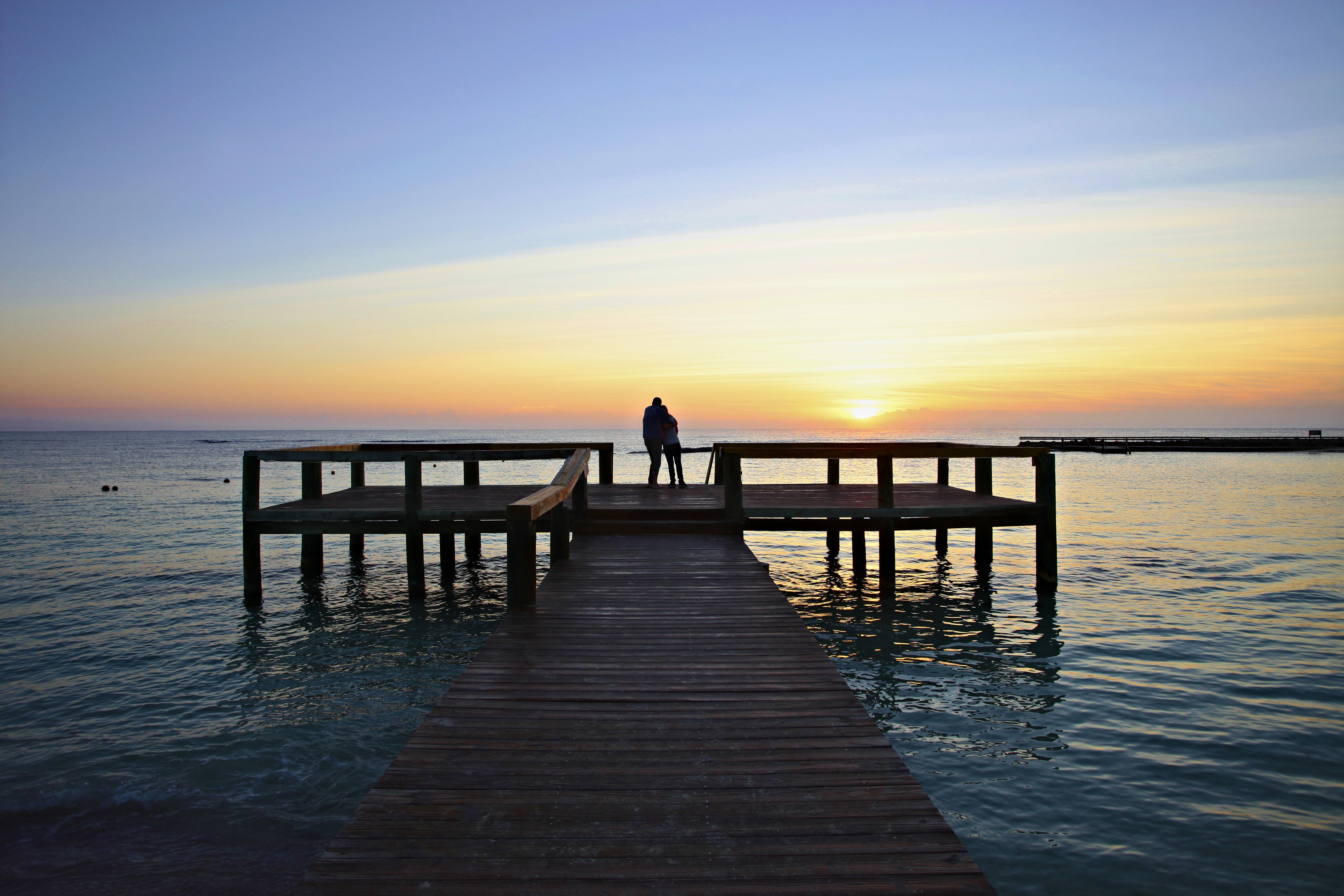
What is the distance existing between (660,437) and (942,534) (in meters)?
7.23

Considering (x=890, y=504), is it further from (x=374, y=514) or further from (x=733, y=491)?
(x=374, y=514)

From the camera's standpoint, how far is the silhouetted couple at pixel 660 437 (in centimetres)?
1499

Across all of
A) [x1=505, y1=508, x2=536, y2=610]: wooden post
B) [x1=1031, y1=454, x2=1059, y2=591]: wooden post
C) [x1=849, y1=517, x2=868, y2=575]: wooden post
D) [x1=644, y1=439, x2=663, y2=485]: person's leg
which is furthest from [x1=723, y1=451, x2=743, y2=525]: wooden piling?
[x1=1031, y1=454, x2=1059, y2=591]: wooden post

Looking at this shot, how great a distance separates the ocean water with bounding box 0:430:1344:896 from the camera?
4.88 meters

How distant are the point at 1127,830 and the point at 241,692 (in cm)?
848

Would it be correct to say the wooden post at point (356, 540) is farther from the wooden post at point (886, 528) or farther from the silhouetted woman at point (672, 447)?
the wooden post at point (886, 528)

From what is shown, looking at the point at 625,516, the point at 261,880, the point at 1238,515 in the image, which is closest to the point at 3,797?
the point at 261,880

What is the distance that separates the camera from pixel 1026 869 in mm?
4613

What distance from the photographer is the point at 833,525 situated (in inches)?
490

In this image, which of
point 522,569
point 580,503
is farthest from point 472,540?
point 522,569

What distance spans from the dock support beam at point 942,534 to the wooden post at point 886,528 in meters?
3.56

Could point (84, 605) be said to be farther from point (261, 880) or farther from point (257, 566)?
point (261, 880)

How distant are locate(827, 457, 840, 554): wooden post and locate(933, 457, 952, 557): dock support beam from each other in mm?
2129

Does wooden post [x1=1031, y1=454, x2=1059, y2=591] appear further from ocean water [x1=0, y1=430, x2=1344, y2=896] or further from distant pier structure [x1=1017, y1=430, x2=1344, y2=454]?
distant pier structure [x1=1017, y1=430, x2=1344, y2=454]
